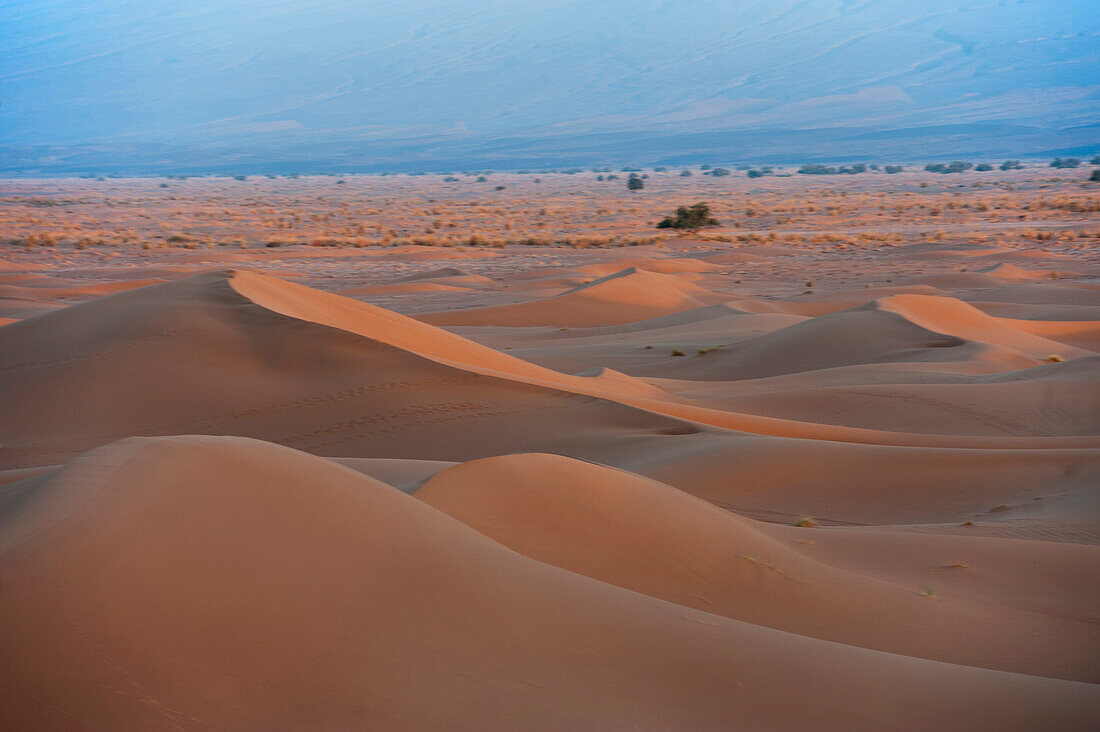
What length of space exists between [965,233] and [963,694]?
3136 cm

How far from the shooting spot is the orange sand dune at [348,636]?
2.56 m

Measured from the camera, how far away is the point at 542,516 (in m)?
4.34

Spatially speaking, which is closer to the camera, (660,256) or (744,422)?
(744,422)

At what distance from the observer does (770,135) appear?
445 feet

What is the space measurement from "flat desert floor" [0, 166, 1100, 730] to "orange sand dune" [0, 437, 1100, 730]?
10 millimetres

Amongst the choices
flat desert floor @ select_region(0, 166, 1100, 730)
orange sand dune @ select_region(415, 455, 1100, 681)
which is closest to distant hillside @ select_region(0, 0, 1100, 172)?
flat desert floor @ select_region(0, 166, 1100, 730)

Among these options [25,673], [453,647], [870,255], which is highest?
[25,673]

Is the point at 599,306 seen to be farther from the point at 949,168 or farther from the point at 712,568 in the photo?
the point at 949,168

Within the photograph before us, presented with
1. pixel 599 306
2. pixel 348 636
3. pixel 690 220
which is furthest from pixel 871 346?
pixel 690 220

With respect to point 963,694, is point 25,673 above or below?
above

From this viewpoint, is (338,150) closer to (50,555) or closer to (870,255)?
(870,255)

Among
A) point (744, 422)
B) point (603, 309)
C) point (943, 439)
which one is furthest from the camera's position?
point (603, 309)

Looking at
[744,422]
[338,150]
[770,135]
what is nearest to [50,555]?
[744,422]

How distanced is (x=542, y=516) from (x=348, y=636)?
5.14ft
